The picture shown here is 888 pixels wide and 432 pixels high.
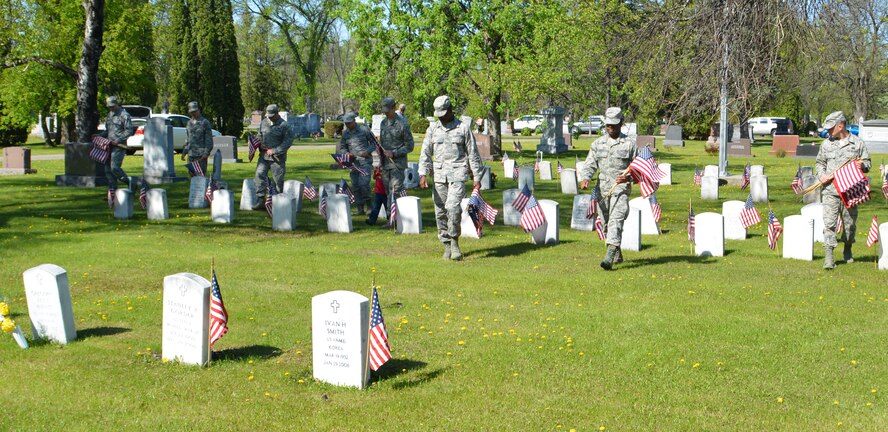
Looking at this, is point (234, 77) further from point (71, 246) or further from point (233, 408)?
point (233, 408)

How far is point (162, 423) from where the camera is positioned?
21.9ft

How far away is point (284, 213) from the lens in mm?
16531

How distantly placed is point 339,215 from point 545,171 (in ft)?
43.0

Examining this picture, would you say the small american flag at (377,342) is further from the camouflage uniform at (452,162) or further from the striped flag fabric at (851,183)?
the striped flag fabric at (851,183)

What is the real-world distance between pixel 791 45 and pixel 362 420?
13.5 m

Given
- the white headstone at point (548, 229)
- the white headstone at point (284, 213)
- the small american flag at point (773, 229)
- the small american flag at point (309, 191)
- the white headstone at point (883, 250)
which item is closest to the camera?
the white headstone at point (883, 250)

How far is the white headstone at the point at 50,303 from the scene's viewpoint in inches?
338

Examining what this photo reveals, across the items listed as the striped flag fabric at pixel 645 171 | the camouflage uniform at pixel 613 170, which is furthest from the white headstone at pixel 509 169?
the striped flag fabric at pixel 645 171

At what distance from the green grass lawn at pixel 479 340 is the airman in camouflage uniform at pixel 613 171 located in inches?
22.6

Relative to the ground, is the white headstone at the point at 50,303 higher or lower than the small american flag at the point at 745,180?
lower

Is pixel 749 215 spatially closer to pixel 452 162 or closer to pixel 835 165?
pixel 835 165

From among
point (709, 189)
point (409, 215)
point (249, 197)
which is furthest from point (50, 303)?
point (709, 189)

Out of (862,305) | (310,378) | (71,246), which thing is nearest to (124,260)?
(71,246)

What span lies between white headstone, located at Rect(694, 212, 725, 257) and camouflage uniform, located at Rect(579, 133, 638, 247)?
186cm
